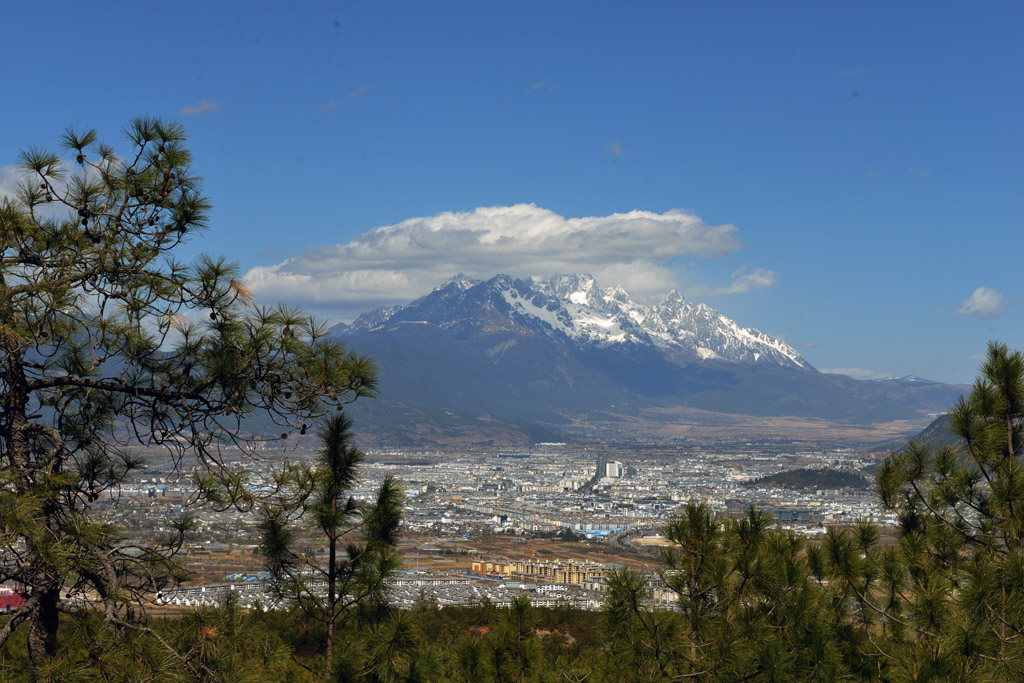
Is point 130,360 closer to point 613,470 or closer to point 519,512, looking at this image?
point 519,512

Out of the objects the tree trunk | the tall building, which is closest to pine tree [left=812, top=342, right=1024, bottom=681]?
the tree trunk

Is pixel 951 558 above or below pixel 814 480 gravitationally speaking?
above

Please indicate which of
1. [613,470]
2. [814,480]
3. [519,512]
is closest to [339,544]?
[519,512]

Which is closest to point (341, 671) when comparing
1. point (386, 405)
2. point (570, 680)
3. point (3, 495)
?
point (570, 680)

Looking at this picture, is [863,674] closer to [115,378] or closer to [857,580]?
[857,580]

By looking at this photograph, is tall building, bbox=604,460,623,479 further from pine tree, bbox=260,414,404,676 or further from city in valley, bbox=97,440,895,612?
pine tree, bbox=260,414,404,676

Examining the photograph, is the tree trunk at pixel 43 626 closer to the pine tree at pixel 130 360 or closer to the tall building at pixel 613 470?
the pine tree at pixel 130 360

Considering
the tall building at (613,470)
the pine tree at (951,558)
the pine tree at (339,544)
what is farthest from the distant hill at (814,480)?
the pine tree at (339,544)
